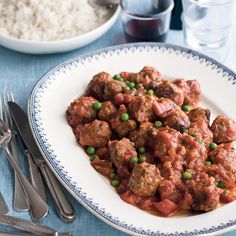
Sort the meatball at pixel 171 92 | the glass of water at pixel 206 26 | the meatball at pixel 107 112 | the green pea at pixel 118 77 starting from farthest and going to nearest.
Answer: the glass of water at pixel 206 26 < the green pea at pixel 118 77 < the meatball at pixel 171 92 < the meatball at pixel 107 112

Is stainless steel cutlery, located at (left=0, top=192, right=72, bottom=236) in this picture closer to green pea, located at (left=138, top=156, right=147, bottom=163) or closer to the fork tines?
green pea, located at (left=138, top=156, right=147, bottom=163)

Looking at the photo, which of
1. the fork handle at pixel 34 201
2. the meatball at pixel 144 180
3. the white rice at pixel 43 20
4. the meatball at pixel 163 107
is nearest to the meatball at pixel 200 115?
the meatball at pixel 163 107

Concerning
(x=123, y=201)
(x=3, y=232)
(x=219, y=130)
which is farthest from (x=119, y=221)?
(x=219, y=130)

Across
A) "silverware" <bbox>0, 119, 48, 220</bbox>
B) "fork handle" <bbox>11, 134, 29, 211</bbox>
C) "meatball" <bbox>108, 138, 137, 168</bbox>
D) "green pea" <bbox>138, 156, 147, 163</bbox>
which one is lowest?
"fork handle" <bbox>11, 134, 29, 211</bbox>

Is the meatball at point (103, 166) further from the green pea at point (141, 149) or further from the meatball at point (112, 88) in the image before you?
the meatball at point (112, 88)

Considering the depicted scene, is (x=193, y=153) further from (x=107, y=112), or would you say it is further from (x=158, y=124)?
(x=107, y=112)

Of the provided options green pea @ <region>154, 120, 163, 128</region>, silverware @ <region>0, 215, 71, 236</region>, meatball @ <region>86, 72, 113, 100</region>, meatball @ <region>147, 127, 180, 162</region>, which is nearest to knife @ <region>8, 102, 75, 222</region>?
silverware @ <region>0, 215, 71, 236</region>
